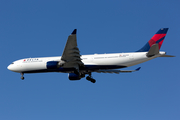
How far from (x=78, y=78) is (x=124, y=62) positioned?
25.0 feet

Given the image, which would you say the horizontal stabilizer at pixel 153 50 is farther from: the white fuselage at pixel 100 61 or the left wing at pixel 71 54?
the left wing at pixel 71 54

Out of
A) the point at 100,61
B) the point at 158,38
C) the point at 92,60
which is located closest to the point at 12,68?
the point at 92,60

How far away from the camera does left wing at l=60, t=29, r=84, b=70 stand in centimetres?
2642

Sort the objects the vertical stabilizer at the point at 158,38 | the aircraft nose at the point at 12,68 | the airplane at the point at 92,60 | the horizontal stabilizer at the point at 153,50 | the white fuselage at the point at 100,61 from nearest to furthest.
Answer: the horizontal stabilizer at the point at 153,50
the airplane at the point at 92,60
the white fuselage at the point at 100,61
the vertical stabilizer at the point at 158,38
the aircraft nose at the point at 12,68

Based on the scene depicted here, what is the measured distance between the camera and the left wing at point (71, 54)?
26423mm

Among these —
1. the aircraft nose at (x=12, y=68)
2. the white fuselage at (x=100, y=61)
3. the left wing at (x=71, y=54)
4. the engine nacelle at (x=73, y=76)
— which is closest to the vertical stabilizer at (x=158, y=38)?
the white fuselage at (x=100, y=61)

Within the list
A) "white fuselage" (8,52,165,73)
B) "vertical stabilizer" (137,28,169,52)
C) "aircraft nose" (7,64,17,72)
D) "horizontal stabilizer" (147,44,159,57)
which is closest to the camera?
"horizontal stabilizer" (147,44,159,57)

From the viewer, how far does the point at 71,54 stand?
29.2 metres

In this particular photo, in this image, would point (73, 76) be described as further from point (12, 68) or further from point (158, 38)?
point (158, 38)

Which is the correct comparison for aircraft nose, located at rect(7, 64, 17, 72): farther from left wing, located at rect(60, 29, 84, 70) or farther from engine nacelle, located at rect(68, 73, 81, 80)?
left wing, located at rect(60, 29, 84, 70)

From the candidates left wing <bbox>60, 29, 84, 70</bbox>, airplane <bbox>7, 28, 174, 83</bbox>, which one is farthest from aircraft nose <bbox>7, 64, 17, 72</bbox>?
left wing <bbox>60, 29, 84, 70</bbox>

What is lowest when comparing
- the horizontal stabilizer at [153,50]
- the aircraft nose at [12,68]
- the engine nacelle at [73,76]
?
the engine nacelle at [73,76]

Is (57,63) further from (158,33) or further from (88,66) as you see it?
(158,33)

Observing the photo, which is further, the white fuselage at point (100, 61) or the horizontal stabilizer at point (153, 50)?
the white fuselage at point (100, 61)
